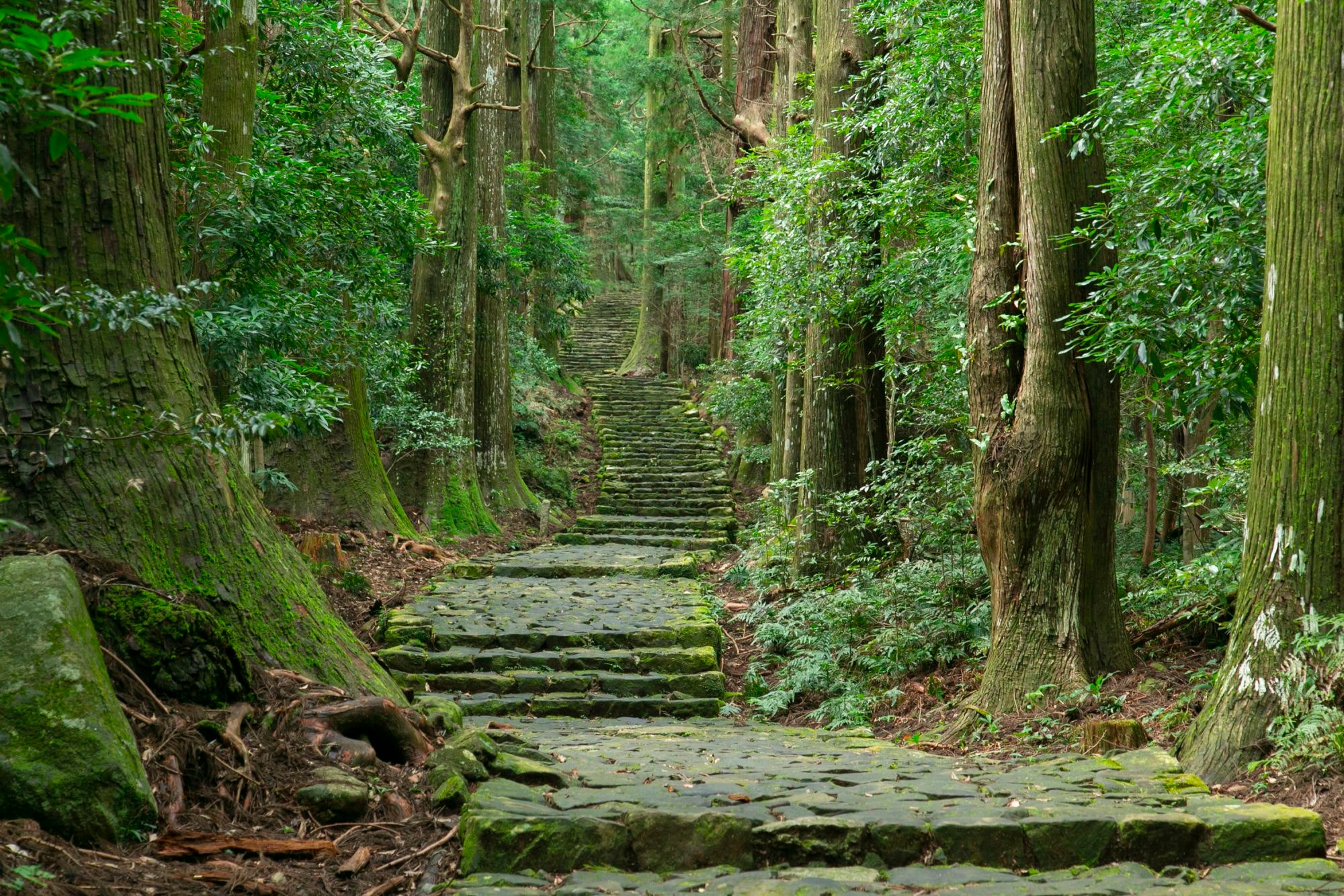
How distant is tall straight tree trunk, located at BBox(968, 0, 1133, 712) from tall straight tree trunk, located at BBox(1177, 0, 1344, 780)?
142 centimetres

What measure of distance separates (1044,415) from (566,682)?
4.33 meters

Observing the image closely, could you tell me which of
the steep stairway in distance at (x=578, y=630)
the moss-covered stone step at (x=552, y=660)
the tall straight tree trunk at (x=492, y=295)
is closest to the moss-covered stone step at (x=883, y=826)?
the steep stairway in distance at (x=578, y=630)

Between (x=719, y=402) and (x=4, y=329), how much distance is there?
17.0 metres

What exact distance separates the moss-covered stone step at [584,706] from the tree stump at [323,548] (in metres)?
2.30

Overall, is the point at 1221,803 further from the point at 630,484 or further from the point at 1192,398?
the point at 630,484

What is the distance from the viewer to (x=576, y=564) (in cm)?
1242

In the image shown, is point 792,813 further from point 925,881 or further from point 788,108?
point 788,108

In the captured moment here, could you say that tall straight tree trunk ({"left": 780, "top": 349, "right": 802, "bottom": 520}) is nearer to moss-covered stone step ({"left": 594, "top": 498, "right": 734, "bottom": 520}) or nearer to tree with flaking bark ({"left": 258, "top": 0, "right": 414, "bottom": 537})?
tree with flaking bark ({"left": 258, "top": 0, "right": 414, "bottom": 537})

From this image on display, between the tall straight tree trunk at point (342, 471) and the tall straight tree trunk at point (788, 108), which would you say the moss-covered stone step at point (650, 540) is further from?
the tall straight tree trunk at point (342, 471)

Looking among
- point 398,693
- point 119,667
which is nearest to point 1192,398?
point 398,693

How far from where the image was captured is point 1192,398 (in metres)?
5.54

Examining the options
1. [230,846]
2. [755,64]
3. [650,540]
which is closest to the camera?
[230,846]

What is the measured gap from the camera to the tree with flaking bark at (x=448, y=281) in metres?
13.7

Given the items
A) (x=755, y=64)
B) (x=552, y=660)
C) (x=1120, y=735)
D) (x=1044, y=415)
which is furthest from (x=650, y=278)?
(x=1120, y=735)
